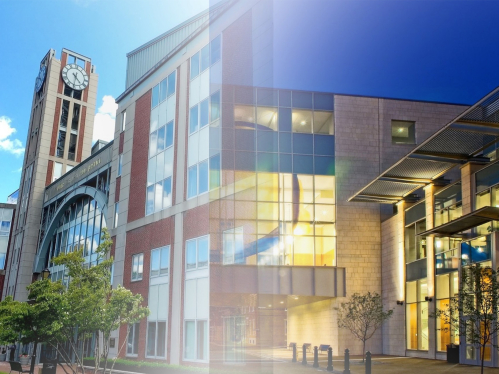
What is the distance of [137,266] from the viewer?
17516 mm

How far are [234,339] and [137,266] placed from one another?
44.4 feet

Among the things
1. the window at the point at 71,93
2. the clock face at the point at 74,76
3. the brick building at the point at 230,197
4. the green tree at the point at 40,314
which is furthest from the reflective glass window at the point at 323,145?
the window at the point at 71,93

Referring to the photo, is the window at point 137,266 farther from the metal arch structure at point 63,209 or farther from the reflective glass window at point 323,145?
the reflective glass window at point 323,145

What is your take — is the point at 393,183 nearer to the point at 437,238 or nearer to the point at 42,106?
the point at 437,238

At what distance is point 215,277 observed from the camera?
4.84 meters

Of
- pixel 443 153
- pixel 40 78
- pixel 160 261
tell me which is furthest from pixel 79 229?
pixel 443 153

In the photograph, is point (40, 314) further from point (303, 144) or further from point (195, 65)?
point (303, 144)

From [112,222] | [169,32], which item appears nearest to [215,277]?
[169,32]

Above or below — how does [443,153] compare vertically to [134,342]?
above

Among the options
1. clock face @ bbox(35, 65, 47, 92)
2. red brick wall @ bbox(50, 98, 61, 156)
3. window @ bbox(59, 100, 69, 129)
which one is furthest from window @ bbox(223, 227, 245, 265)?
window @ bbox(59, 100, 69, 129)

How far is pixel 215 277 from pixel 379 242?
2440cm

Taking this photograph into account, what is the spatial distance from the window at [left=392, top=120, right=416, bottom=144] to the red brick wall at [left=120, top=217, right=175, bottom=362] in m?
16.5

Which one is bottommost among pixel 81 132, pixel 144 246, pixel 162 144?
pixel 144 246

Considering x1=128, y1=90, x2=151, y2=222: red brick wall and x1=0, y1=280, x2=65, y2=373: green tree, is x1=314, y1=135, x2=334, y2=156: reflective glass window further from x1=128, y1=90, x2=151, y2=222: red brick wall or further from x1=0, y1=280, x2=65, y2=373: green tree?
x1=0, y1=280, x2=65, y2=373: green tree
